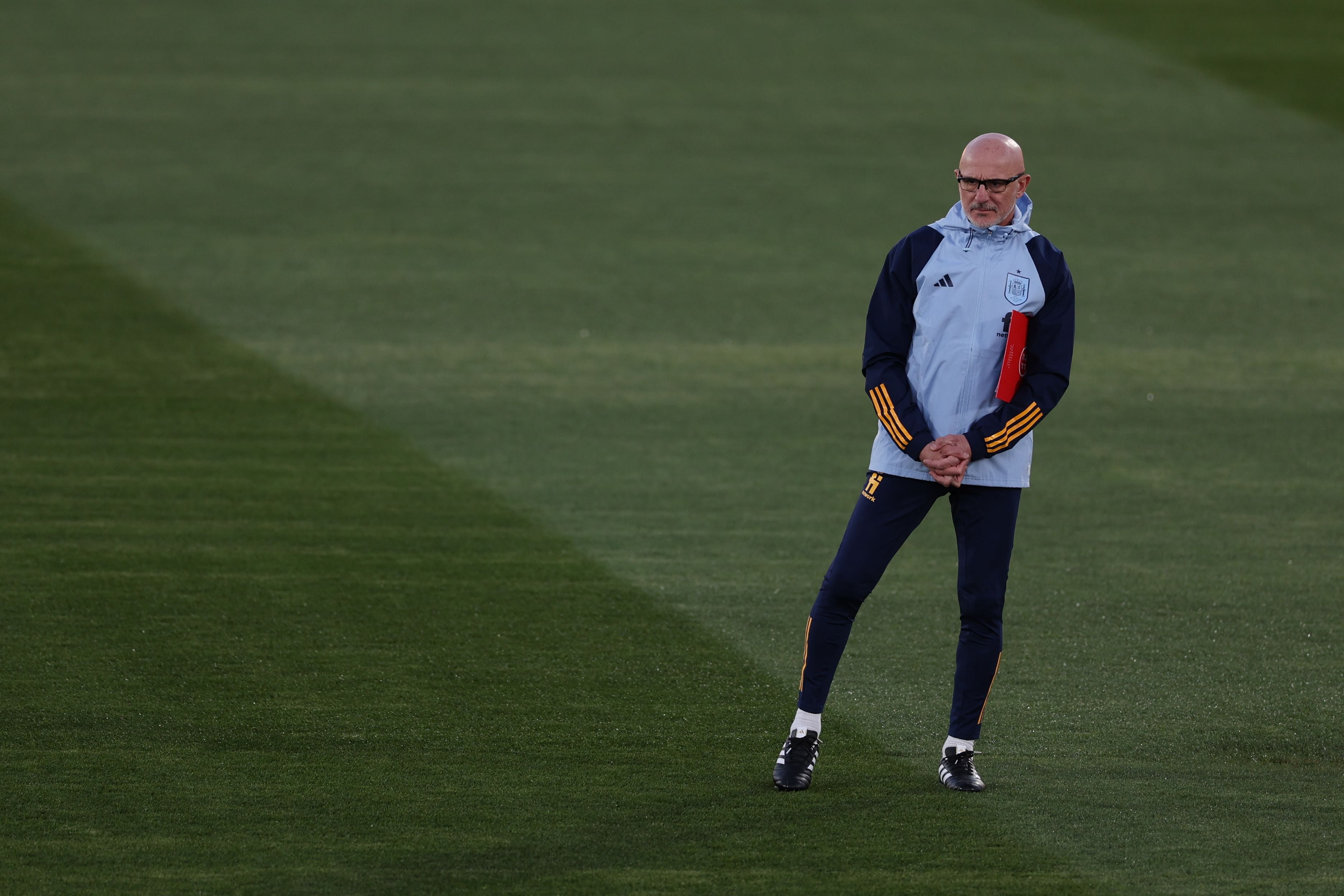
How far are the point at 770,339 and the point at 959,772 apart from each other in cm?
628

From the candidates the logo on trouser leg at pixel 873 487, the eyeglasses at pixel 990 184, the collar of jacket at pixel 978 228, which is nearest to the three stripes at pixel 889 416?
the logo on trouser leg at pixel 873 487

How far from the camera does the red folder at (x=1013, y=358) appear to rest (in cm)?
455

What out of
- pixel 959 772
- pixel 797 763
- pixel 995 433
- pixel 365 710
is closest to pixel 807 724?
pixel 797 763

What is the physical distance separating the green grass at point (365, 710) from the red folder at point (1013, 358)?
3.72 feet

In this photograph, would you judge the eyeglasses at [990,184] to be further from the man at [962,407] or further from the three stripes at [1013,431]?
the three stripes at [1013,431]

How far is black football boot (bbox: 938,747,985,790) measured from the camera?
469cm

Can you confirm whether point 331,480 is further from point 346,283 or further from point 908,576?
point 346,283

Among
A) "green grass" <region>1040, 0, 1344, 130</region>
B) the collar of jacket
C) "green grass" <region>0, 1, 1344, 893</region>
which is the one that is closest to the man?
the collar of jacket

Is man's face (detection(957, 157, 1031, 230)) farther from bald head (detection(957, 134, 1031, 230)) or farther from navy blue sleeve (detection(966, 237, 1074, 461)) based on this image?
navy blue sleeve (detection(966, 237, 1074, 461))

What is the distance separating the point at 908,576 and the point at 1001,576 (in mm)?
2100

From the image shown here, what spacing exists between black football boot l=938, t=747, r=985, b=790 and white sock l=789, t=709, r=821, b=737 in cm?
39

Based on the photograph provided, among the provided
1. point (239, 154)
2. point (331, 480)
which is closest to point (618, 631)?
point (331, 480)

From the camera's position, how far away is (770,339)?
10781 mm

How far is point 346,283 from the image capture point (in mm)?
11648
